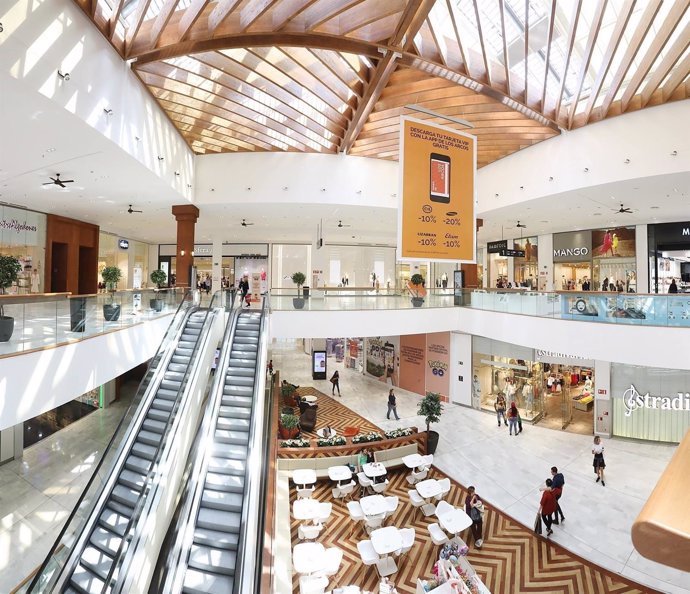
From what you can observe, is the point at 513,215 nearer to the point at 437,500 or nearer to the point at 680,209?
the point at 680,209

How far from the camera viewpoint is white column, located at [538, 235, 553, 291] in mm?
20922

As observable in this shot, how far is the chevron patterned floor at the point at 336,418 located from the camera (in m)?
14.1

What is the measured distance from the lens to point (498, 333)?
1449 centimetres

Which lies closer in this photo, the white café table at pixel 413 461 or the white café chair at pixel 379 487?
the white café chair at pixel 379 487

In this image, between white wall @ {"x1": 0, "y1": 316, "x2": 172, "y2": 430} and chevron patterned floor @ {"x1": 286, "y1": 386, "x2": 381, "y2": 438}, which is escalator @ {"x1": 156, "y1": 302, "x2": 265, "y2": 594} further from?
chevron patterned floor @ {"x1": 286, "y1": 386, "x2": 381, "y2": 438}

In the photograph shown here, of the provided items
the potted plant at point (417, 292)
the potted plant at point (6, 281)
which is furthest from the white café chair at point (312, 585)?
the potted plant at point (417, 292)

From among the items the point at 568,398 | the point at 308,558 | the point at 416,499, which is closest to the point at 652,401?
the point at 568,398

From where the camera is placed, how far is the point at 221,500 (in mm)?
7145

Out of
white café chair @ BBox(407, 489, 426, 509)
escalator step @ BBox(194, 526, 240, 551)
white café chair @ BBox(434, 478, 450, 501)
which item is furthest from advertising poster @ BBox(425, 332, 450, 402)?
escalator step @ BBox(194, 526, 240, 551)

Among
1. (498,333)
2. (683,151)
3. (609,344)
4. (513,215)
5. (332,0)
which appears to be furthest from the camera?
(513,215)

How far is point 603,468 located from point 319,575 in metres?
7.95

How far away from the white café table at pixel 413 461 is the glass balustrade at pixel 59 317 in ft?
25.7

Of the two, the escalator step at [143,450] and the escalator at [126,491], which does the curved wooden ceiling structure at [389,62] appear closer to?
the escalator at [126,491]

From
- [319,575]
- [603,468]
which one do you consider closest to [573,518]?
[603,468]
